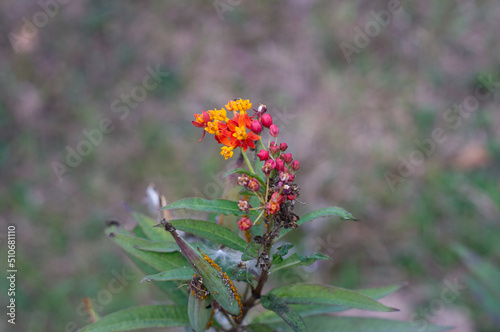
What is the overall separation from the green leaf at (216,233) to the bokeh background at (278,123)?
7.93 ft

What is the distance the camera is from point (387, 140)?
16.6 feet

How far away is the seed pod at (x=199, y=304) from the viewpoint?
4.88 ft

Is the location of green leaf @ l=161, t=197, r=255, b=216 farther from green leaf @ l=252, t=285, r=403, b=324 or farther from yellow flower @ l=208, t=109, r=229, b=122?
green leaf @ l=252, t=285, r=403, b=324

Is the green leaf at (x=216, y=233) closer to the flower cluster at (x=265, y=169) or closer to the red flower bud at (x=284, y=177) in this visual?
the flower cluster at (x=265, y=169)

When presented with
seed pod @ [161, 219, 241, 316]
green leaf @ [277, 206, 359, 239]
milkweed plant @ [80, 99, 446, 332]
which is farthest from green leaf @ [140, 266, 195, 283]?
green leaf @ [277, 206, 359, 239]

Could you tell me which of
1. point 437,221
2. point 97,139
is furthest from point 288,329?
point 97,139

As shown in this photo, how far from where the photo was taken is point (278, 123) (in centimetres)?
514

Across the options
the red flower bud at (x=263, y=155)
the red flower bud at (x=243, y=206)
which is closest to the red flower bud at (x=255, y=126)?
the red flower bud at (x=263, y=155)

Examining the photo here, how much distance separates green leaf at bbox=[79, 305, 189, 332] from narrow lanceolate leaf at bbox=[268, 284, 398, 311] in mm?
380

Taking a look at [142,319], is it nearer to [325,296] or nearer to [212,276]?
[212,276]

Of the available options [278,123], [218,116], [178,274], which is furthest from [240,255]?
[278,123]

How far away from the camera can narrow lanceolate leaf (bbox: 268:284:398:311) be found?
167cm

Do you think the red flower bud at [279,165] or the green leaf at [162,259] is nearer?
the red flower bud at [279,165]

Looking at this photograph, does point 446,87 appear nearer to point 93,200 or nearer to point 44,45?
point 93,200
